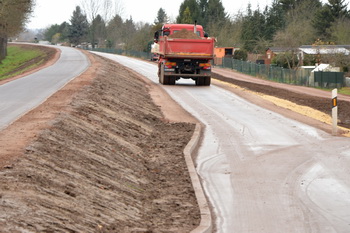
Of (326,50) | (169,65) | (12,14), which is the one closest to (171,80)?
(169,65)

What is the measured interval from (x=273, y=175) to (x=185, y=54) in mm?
21033

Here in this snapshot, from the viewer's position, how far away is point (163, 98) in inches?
1109

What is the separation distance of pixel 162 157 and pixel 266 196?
3.97 m

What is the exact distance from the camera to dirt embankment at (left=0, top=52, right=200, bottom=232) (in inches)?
275

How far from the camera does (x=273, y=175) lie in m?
11.9

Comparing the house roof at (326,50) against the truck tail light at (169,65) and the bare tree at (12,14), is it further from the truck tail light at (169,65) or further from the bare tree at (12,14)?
the bare tree at (12,14)

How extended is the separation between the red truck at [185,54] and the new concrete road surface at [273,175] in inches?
451

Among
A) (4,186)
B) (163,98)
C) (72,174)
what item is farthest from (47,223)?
(163,98)

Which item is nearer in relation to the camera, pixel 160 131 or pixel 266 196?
pixel 266 196

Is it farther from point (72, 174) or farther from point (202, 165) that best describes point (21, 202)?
point (202, 165)

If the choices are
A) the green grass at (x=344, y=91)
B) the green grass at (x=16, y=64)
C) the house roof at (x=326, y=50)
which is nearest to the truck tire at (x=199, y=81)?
the green grass at (x=344, y=91)

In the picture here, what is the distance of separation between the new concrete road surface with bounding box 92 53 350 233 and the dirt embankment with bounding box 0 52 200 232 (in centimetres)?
66

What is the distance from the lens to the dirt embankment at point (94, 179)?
22.9 feet

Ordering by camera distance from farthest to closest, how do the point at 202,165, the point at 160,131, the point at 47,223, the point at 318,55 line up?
the point at 318,55 → the point at 160,131 → the point at 202,165 → the point at 47,223
